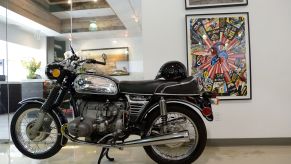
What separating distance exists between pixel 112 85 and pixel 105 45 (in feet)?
4.47

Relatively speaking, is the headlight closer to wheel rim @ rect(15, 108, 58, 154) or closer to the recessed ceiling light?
wheel rim @ rect(15, 108, 58, 154)

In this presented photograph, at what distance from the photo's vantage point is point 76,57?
8.30 feet

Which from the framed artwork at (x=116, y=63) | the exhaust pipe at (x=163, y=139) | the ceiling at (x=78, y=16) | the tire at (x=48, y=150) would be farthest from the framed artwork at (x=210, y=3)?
the tire at (x=48, y=150)

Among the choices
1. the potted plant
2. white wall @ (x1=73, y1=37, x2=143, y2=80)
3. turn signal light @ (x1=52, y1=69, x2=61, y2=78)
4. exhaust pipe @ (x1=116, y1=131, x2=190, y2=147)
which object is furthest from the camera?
the potted plant

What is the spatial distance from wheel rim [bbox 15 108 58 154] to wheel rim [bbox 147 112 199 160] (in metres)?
1.01

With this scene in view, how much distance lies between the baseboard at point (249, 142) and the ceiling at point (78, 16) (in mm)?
1816

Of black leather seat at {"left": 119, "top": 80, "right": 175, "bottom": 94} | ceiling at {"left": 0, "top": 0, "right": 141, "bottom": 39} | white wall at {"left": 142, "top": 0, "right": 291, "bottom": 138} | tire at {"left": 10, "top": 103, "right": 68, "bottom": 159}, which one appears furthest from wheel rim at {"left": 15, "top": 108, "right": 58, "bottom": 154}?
white wall at {"left": 142, "top": 0, "right": 291, "bottom": 138}

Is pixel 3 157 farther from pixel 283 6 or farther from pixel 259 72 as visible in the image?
pixel 283 6

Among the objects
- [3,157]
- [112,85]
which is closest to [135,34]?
[112,85]

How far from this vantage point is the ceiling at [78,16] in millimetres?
3586

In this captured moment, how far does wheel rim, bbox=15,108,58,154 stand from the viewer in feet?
8.45

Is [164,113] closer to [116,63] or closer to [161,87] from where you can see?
[161,87]

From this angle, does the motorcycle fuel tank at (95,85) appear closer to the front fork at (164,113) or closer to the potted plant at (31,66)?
the front fork at (164,113)

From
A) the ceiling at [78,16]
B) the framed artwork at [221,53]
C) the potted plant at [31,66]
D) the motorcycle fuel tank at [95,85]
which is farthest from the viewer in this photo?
the potted plant at [31,66]
